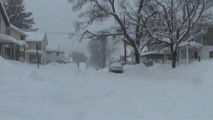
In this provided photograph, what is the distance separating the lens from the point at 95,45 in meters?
139

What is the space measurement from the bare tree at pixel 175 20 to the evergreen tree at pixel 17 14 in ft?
195

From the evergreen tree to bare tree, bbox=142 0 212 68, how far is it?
5939 cm

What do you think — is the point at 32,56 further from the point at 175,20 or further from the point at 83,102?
the point at 83,102

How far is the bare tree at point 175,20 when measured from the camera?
37656mm

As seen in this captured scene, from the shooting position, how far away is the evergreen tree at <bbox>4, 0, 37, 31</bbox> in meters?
93.1

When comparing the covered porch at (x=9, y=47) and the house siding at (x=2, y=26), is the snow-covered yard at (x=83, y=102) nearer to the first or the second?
the covered porch at (x=9, y=47)

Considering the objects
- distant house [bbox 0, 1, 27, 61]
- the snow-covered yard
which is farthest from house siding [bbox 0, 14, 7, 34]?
the snow-covered yard

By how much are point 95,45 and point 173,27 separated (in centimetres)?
10184

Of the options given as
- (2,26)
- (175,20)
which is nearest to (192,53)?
(175,20)

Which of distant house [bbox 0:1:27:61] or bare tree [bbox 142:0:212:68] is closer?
bare tree [bbox 142:0:212:68]

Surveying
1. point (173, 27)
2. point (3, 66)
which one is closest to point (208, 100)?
point (3, 66)

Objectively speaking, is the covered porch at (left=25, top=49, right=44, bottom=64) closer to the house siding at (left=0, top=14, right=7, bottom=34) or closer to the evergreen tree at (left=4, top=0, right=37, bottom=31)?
the evergreen tree at (left=4, top=0, right=37, bottom=31)

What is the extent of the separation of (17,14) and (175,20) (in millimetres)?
63221

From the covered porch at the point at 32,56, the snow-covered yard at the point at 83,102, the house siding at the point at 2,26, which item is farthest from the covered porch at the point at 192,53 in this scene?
the snow-covered yard at the point at 83,102
